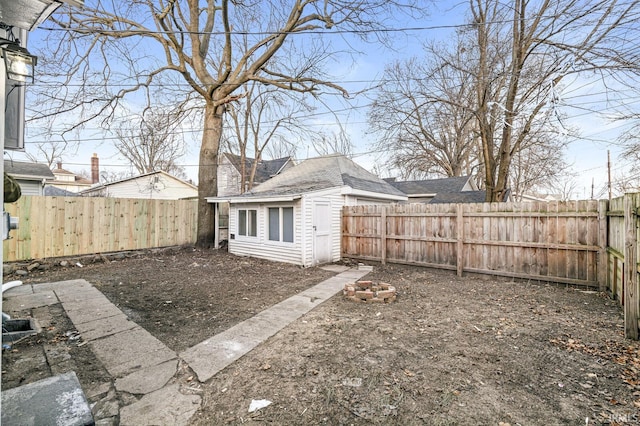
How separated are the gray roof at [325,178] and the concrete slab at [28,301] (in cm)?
548

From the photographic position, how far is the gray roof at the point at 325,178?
9977 mm

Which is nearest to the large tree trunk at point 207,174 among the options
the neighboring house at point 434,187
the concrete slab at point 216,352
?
the concrete slab at point 216,352

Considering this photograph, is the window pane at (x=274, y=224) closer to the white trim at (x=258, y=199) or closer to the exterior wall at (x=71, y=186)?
the white trim at (x=258, y=199)

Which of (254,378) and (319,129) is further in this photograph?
(319,129)

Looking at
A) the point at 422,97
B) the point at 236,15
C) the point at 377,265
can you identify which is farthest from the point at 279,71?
the point at 377,265

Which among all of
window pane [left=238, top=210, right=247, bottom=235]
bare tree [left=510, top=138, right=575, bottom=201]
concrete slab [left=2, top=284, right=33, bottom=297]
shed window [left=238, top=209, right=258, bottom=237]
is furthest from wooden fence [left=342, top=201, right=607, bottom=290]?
concrete slab [left=2, top=284, right=33, bottom=297]

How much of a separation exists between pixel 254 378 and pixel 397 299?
3.25 meters

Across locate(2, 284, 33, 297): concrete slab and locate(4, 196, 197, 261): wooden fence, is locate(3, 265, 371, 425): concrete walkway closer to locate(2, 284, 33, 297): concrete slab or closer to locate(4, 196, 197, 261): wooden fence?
locate(2, 284, 33, 297): concrete slab

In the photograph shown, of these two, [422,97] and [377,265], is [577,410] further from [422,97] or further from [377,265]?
[422,97]

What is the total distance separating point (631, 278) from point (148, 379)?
552 centimetres

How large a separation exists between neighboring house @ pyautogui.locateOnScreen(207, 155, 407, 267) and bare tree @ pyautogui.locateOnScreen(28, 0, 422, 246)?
1.99 meters

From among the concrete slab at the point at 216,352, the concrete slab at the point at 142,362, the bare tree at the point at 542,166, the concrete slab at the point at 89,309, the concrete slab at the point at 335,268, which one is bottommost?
the concrete slab at the point at 142,362

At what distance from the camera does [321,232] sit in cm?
860

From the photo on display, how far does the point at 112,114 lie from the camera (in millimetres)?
9977
